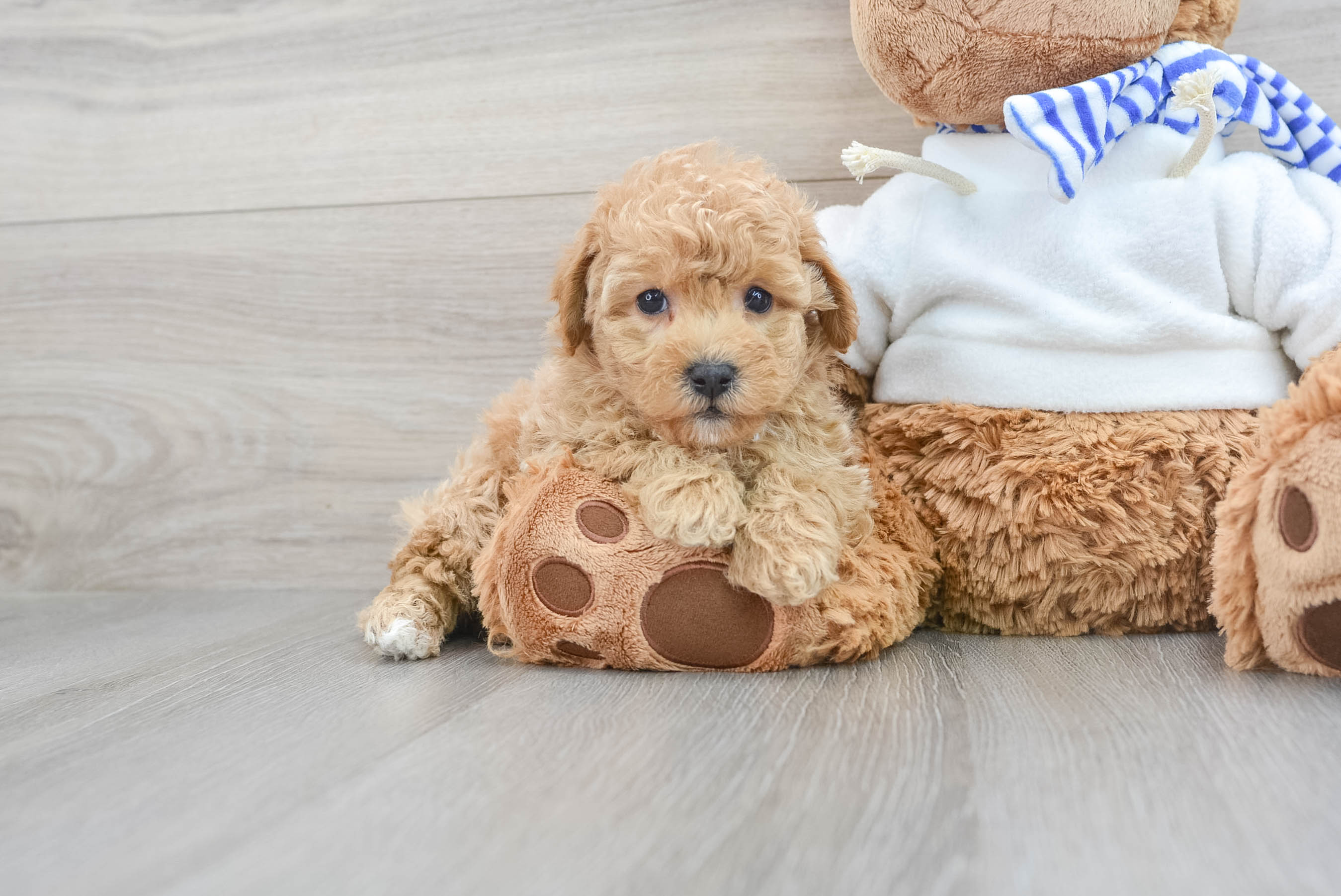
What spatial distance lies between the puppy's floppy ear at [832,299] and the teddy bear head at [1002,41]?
0.20m

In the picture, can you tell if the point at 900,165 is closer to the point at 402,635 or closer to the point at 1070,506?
the point at 1070,506

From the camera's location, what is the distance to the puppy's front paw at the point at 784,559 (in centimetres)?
86

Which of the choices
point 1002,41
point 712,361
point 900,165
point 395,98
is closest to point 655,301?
point 712,361

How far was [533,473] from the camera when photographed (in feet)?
3.20

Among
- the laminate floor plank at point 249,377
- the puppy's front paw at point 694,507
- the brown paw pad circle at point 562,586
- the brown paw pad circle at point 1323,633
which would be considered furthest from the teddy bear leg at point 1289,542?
the laminate floor plank at point 249,377

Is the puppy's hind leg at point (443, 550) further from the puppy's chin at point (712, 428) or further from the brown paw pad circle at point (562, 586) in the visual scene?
the puppy's chin at point (712, 428)

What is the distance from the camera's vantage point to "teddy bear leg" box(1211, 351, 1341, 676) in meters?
0.79

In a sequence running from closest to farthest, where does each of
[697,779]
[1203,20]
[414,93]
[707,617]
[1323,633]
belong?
[697,779], [1323,633], [707,617], [1203,20], [414,93]

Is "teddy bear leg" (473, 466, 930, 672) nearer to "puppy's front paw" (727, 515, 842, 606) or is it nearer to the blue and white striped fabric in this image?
"puppy's front paw" (727, 515, 842, 606)

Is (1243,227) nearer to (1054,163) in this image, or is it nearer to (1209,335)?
(1209,335)

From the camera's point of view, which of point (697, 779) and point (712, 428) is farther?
point (712, 428)

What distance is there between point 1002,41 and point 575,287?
1.54 feet

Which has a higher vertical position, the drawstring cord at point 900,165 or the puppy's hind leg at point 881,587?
the drawstring cord at point 900,165

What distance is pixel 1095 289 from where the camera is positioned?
996 millimetres
